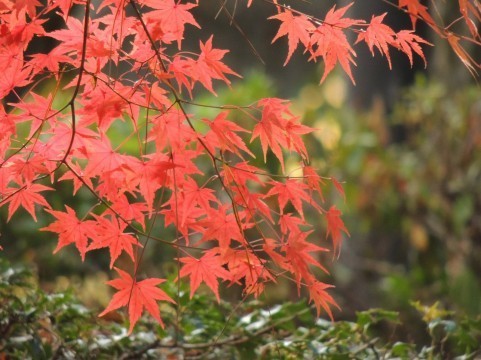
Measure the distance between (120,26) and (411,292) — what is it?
282cm

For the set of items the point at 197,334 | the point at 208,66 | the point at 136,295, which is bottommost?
the point at 197,334

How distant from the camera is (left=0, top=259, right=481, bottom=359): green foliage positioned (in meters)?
1.67

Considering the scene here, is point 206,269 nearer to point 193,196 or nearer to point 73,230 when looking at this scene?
point 193,196

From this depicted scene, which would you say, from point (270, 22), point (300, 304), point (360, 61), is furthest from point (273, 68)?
point (300, 304)

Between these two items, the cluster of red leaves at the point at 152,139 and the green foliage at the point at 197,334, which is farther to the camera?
the green foliage at the point at 197,334

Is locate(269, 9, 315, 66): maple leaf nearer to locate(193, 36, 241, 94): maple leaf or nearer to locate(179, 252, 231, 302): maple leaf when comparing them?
locate(193, 36, 241, 94): maple leaf

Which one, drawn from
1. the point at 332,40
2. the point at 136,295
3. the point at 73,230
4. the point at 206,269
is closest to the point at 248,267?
the point at 206,269

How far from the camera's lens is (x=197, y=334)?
1752 millimetres

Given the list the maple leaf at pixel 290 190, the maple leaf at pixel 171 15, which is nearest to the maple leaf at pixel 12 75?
the maple leaf at pixel 171 15

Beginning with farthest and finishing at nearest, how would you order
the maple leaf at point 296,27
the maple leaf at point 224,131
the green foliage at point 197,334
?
1. the green foliage at point 197,334
2. the maple leaf at point 296,27
3. the maple leaf at point 224,131

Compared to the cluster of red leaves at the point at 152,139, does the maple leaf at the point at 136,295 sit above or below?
below

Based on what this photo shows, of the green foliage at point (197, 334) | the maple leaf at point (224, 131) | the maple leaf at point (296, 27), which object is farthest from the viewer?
the green foliage at point (197, 334)

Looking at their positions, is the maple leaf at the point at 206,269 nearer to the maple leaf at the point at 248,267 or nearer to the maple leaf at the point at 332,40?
the maple leaf at the point at 248,267

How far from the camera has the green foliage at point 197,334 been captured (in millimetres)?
1668
